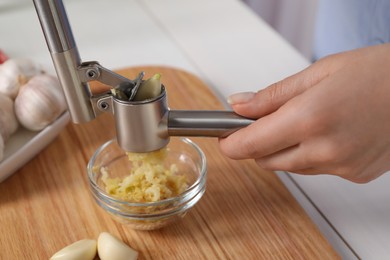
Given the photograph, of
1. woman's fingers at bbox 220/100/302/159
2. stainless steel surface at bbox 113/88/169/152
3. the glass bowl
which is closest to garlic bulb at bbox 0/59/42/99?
the glass bowl

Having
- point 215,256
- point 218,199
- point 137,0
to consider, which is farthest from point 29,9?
point 215,256

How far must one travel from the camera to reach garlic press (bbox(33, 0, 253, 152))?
649 millimetres

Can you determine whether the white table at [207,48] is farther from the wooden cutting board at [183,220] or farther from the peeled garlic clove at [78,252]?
the peeled garlic clove at [78,252]

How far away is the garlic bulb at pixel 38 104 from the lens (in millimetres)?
900

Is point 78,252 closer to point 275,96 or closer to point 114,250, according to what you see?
point 114,250

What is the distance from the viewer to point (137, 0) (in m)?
1.58

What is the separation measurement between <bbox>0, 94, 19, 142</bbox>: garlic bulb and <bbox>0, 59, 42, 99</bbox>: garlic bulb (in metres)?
0.03

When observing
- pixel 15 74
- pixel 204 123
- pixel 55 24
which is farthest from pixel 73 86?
pixel 15 74

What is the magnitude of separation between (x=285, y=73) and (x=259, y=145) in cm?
55

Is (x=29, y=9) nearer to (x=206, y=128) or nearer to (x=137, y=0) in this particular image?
(x=137, y=0)

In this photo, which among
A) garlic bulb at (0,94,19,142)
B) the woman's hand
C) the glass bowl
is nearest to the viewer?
the woman's hand

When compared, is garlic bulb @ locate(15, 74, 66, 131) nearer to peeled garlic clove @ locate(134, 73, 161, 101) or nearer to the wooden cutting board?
the wooden cutting board

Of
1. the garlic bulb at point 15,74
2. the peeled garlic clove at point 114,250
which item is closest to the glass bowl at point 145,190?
the peeled garlic clove at point 114,250

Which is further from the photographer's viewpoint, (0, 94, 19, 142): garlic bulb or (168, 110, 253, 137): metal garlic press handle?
(0, 94, 19, 142): garlic bulb
